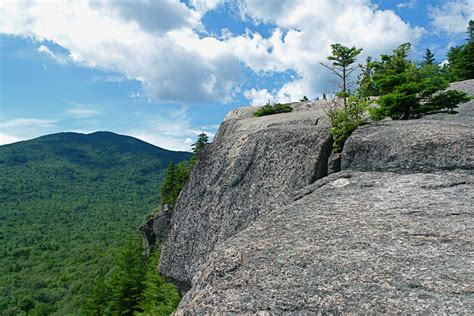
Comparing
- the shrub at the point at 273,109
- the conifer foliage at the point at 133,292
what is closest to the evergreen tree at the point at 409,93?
the shrub at the point at 273,109

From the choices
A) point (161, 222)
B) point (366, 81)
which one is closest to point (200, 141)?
point (161, 222)

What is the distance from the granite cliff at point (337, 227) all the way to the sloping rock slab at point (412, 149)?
23mm

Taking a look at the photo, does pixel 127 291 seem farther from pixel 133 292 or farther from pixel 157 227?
pixel 157 227

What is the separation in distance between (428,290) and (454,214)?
2.00m

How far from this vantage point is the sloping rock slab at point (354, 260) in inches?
160

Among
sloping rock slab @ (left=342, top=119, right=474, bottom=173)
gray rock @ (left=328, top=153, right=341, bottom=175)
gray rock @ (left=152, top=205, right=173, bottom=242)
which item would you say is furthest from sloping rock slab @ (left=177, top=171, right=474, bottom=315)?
gray rock @ (left=152, top=205, right=173, bottom=242)

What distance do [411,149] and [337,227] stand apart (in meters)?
3.28

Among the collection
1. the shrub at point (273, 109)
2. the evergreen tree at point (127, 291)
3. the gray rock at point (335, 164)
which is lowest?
the evergreen tree at point (127, 291)

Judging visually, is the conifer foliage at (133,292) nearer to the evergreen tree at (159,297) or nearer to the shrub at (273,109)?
the evergreen tree at (159,297)

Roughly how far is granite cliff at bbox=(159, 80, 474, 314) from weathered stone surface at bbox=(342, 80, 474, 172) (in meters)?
0.02

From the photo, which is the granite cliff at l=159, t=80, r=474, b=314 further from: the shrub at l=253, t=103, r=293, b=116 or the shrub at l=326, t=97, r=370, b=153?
the shrub at l=253, t=103, r=293, b=116

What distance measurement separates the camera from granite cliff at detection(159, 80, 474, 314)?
4207mm

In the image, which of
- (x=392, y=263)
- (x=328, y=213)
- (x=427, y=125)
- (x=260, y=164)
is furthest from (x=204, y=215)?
(x=392, y=263)

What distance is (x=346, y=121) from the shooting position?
9719mm
